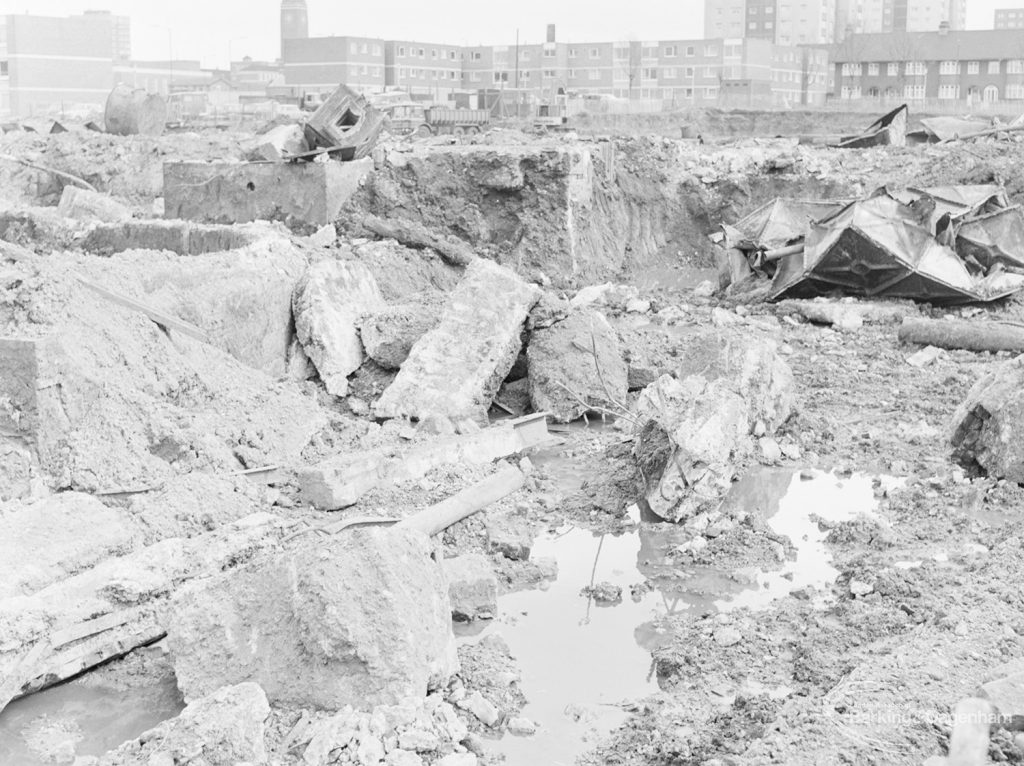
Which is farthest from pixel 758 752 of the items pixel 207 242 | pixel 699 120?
pixel 699 120

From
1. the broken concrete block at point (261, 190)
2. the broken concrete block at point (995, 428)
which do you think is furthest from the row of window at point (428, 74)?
the broken concrete block at point (995, 428)

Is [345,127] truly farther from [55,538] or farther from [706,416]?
[55,538]

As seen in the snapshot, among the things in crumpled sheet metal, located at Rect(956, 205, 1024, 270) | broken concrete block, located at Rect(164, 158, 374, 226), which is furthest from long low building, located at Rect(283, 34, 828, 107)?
crumpled sheet metal, located at Rect(956, 205, 1024, 270)

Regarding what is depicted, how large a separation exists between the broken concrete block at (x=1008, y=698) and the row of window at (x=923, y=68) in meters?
62.6

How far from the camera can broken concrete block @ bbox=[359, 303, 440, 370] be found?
9.45 metres

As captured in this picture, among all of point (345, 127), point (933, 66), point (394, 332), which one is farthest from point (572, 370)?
point (933, 66)

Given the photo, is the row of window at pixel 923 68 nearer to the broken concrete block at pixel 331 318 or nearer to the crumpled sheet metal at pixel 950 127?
the crumpled sheet metal at pixel 950 127

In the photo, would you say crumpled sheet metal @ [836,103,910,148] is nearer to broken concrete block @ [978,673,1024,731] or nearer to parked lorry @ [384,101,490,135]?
parked lorry @ [384,101,490,135]

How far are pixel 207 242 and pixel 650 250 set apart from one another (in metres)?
8.47

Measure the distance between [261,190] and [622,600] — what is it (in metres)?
10.5

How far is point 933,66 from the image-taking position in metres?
61.6

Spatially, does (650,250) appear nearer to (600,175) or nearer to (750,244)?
(600,175)

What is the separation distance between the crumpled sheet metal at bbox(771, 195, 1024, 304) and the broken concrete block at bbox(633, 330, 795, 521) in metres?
4.81

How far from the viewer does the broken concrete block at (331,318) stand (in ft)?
30.7
